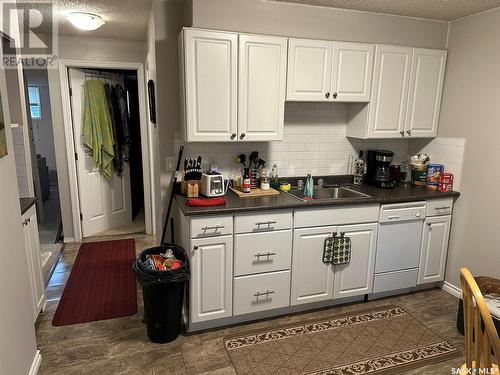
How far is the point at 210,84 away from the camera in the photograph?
2494 millimetres

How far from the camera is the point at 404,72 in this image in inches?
117

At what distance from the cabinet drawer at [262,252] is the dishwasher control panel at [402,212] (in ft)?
2.72

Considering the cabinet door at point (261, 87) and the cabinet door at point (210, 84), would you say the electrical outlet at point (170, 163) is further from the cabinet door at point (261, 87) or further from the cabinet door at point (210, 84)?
the cabinet door at point (261, 87)

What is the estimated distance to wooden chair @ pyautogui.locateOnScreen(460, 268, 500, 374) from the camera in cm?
115

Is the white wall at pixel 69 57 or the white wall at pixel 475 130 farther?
the white wall at pixel 69 57

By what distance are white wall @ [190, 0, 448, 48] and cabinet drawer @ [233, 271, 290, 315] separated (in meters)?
1.85

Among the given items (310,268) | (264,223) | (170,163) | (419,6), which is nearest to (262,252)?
(264,223)

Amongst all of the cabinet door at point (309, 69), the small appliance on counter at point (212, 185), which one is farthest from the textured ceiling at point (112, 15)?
the small appliance on counter at point (212, 185)

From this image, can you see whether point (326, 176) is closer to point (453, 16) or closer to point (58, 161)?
point (453, 16)

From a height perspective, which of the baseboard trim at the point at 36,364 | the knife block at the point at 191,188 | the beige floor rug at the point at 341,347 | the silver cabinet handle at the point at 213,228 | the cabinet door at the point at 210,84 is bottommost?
the beige floor rug at the point at 341,347

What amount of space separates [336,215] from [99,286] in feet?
7.27

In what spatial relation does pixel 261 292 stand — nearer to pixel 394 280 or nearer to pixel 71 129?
pixel 394 280

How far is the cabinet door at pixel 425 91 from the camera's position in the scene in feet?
9.91

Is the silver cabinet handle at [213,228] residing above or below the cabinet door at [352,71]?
below
